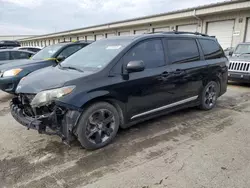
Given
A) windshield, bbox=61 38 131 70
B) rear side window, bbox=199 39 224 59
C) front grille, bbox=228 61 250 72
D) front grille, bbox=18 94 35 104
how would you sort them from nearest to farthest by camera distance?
front grille, bbox=18 94 35 104 → windshield, bbox=61 38 131 70 → rear side window, bbox=199 39 224 59 → front grille, bbox=228 61 250 72

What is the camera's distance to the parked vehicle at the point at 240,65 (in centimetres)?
782

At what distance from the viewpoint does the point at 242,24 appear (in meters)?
12.6

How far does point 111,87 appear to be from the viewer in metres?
3.18

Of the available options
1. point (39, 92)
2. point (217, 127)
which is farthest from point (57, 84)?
point (217, 127)

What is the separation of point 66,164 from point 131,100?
1.40 m

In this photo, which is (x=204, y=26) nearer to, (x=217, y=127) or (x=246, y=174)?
(x=217, y=127)

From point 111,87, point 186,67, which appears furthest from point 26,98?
point 186,67

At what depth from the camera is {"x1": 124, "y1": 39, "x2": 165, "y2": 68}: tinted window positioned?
139 inches

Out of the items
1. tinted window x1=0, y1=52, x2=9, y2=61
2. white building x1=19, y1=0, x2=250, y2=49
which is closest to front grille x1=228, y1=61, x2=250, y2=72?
white building x1=19, y1=0, x2=250, y2=49

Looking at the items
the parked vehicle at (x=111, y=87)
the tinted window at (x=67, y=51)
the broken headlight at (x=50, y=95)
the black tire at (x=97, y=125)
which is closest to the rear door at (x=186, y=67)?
Answer: the parked vehicle at (x=111, y=87)

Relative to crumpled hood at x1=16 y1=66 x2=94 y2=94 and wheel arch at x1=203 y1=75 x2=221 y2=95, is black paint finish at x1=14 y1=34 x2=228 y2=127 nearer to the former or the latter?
crumpled hood at x1=16 y1=66 x2=94 y2=94

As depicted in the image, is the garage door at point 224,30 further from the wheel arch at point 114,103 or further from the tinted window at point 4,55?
the wheel arch at point 114,103

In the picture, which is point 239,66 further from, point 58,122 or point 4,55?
point 4,55

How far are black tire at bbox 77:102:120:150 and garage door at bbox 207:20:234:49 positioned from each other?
13080 millimetres
